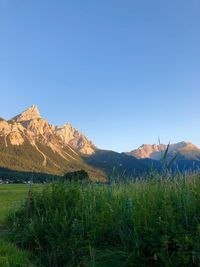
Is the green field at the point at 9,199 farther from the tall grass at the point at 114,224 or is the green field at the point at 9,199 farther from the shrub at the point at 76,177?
the tall grass at the point at 114,224

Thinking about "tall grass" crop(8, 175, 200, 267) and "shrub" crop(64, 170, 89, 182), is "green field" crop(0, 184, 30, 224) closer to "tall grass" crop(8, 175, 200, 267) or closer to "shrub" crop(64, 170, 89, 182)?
"shrub" crop(64, 170, 89, 182)

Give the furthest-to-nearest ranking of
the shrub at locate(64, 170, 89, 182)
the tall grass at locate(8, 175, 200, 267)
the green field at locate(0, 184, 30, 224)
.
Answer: the green field at locate(0, 184, 30, 224) < the shrub at locate(64, 170, 89, 182) < the tall grass at locate(8, 175, 200, 267)

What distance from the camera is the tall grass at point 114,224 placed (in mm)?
6551

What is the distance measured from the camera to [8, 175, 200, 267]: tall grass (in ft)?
21.5

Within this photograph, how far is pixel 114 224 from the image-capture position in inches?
315

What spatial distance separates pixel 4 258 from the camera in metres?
7.59

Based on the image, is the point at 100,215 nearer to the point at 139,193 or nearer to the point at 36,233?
the point at 139,193

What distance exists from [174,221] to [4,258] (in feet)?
10.2

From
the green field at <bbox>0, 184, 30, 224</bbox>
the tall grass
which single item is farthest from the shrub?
the green field at <bbox>0, 184, 30, 224</bbox>

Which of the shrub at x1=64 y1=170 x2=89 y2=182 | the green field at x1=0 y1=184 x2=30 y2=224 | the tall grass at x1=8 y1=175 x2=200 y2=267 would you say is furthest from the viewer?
the green field at x1=0 y1=184 x2=30 y2=224

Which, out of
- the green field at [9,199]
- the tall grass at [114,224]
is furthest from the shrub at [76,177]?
the green field at [9,199]

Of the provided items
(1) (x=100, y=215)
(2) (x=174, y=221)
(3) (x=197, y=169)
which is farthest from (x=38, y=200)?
(2) (x=174, y=221)

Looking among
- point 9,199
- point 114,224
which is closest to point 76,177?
point 114,224

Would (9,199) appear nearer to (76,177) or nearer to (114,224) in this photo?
(76,177)
